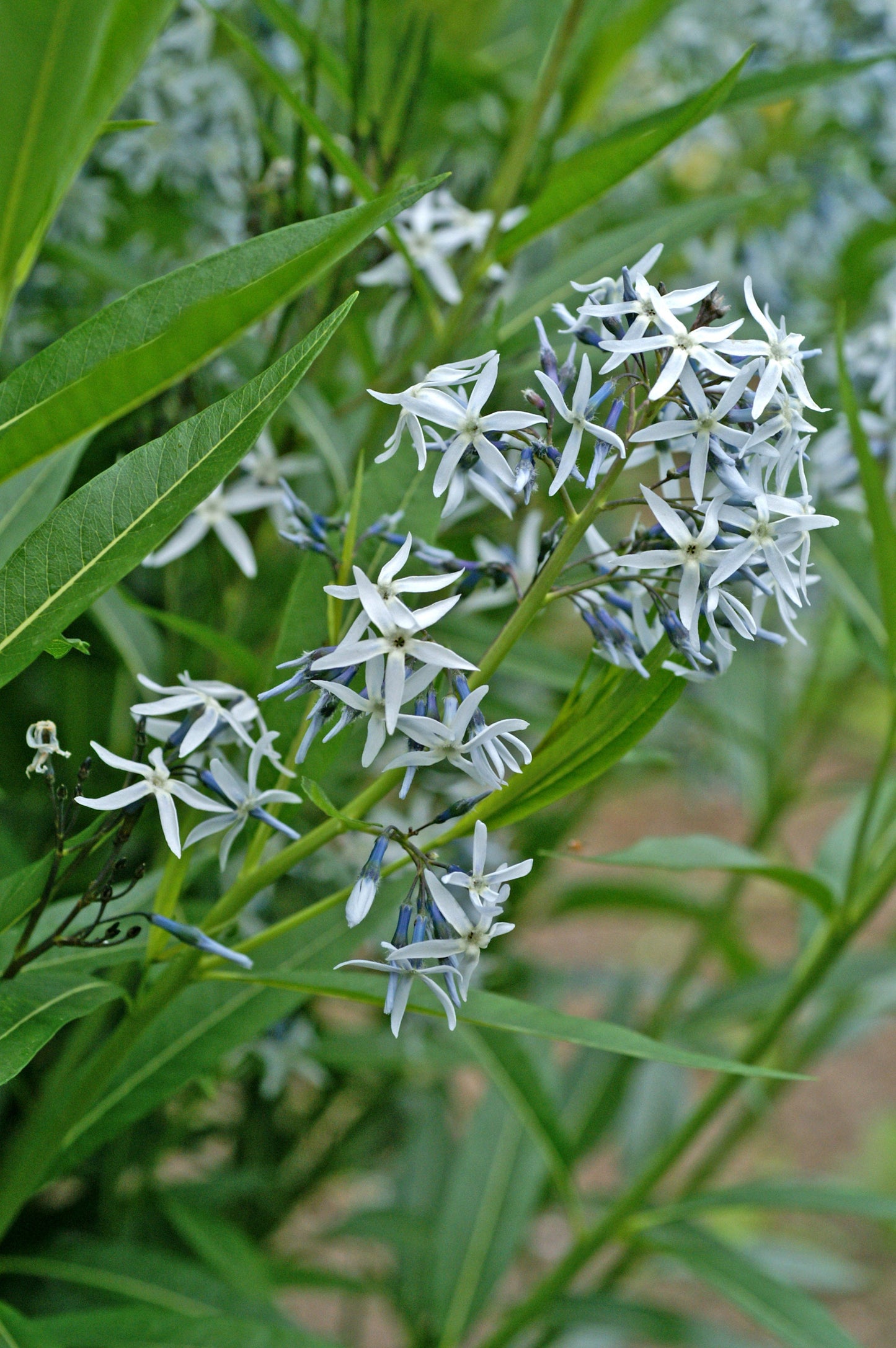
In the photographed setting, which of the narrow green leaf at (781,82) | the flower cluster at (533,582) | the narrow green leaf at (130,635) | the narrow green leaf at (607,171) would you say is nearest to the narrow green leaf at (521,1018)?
the flower cluster at (533,582)

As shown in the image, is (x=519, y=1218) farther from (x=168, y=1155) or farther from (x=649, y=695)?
(x=649, y=695)

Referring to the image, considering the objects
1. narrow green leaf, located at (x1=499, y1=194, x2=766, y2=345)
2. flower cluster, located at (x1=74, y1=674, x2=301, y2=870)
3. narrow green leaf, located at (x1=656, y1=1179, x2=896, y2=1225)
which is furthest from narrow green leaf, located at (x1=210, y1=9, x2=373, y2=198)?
narrow green leaf, located at (x1=656, y1=1179, x2=896, y2=1225)

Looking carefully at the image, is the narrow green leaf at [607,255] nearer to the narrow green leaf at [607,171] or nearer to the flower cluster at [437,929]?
the narrow green leaf at [607,171]


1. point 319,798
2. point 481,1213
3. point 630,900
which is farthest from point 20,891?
point 630,900

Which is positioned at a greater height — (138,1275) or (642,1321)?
(138,1275)

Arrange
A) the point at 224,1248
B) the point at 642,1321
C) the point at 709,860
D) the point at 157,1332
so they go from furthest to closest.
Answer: the point at 642,1321 < the point at 224,1248 < the point at 709,860 < the point at 157,1332

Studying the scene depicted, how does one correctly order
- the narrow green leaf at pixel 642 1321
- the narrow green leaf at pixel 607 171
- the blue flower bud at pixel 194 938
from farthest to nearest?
1. the narrow green leaf at pixel 642 1321
2. the narrow green leaf at pixel 607 171
3. the blue flower bud at pixel 194 938

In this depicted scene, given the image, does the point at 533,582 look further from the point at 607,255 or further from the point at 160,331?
the point at 607,255
